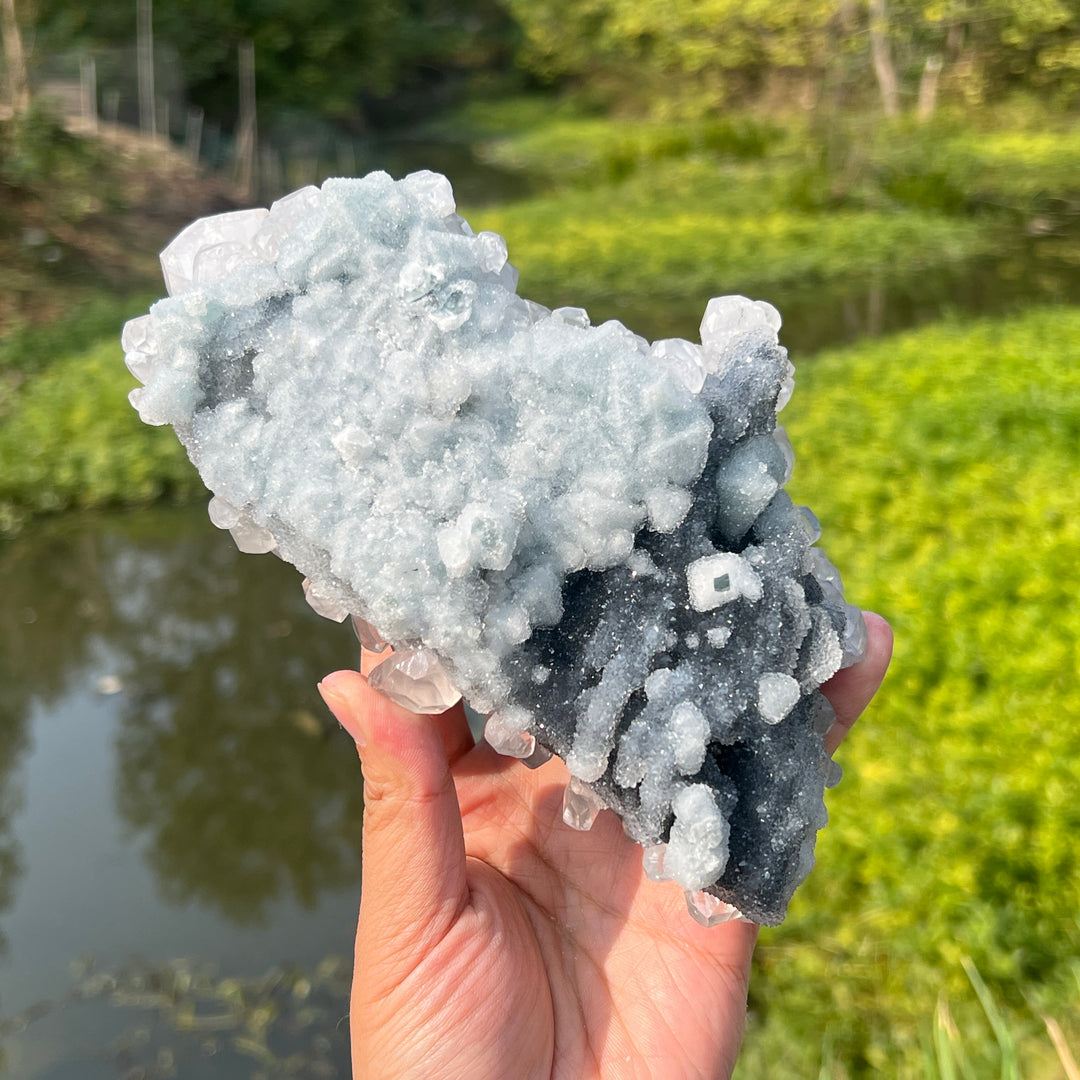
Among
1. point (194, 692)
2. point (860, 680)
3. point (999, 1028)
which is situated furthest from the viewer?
point (194, 692)

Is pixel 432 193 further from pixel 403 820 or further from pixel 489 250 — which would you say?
pixel 403 820

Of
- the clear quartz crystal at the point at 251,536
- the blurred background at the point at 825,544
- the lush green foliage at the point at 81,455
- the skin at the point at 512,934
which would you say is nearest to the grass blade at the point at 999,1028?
the blurred background at the point at 825,544

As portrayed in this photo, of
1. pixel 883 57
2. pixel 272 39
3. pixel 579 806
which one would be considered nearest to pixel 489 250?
pixel 579 806

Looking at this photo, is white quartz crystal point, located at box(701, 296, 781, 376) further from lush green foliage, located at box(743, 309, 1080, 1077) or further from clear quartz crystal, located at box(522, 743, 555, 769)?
lush green foliage, located at box(743, 309, 1080, 1077)

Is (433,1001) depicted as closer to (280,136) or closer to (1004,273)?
(1004,273)

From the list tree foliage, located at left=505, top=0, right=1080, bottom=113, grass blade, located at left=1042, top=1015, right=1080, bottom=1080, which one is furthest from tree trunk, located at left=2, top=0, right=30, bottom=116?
grass blade, located at left=1042, top=1015, right=1080, bottom=1080

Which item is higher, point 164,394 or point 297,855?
point 164,394

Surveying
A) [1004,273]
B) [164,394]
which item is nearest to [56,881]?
[164,394]
